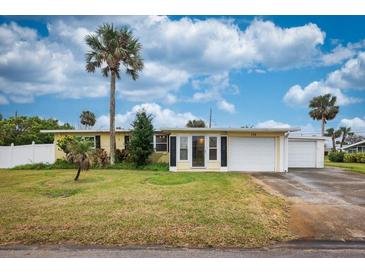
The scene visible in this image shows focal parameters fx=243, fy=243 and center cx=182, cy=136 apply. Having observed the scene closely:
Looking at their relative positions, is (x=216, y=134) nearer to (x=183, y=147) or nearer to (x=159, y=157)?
(x=183, y=147)

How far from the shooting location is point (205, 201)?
638 cm

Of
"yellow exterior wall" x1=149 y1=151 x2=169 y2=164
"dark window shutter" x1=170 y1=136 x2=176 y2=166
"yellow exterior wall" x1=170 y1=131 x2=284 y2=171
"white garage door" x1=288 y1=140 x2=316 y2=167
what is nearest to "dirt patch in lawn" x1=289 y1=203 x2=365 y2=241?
"yellow exterior wall" x1=170 y1=131 x2=284 y2=171

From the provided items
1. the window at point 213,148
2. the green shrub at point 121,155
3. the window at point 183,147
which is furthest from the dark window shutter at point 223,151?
the green shrub at point 121,155

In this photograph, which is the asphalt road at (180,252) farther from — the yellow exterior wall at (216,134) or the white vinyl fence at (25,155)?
the white vinyl fence at (25,155)

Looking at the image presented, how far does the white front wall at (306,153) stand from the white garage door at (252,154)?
4.13m

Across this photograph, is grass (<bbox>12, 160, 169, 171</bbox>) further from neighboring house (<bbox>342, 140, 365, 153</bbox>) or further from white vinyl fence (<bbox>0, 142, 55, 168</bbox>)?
neighboring house (<bbox>342, 140, 365, 153</bbox>)

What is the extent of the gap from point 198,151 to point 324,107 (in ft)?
96.4

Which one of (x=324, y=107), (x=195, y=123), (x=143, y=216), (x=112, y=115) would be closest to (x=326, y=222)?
(x=143, y=216)

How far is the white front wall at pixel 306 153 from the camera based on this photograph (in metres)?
16.8

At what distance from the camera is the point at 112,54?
15047mm

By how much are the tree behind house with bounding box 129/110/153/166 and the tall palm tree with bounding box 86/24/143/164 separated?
62.4 inches

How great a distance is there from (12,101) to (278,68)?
15175 mm

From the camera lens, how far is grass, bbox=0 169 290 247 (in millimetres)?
4008
